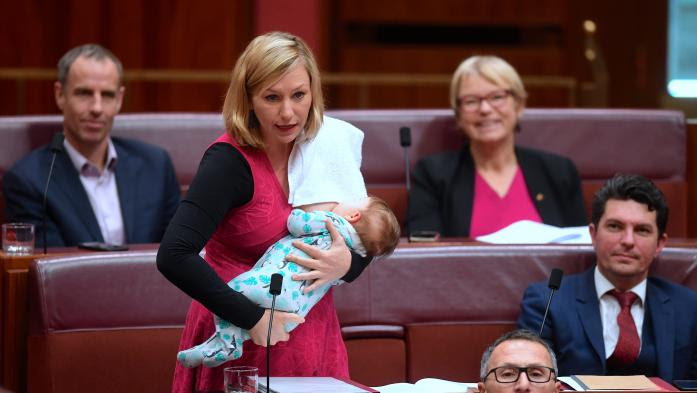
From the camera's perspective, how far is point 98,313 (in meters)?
1.85

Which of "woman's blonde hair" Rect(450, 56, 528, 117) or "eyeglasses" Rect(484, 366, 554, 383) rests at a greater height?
"woman's blonde hair" Rect(450, 56, 528, 117)

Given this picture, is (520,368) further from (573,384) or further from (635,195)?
(635,195)

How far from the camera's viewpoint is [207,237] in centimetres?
138

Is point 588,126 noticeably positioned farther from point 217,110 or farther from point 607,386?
point 217,110

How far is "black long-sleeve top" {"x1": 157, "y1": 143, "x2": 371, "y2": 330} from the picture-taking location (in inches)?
53.6

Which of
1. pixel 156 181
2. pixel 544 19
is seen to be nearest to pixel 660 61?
pixel 544 19

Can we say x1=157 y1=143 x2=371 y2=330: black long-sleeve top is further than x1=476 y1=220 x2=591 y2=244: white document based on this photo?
No

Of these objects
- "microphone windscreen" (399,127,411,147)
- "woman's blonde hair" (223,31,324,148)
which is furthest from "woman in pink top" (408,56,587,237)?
"woman's blonde hair" (223,31,324,148)

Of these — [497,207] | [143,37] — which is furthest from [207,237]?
[143,37]

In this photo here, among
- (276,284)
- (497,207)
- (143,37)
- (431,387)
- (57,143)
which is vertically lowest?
(431,387)

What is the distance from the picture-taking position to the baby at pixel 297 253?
1412 mm

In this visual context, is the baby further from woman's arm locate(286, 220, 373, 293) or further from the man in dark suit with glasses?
the man in dark suit with glasses

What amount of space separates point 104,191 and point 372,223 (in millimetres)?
1206

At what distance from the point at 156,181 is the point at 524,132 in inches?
35.6
